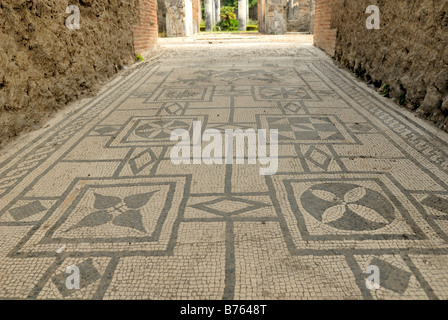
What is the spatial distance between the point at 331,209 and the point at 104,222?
40.9 inches

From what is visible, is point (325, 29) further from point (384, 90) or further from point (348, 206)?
point (348, 206)

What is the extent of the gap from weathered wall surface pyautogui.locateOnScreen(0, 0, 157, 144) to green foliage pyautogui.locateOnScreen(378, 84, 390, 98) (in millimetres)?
2861

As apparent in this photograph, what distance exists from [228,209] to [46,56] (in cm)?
210

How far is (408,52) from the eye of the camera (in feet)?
9.39

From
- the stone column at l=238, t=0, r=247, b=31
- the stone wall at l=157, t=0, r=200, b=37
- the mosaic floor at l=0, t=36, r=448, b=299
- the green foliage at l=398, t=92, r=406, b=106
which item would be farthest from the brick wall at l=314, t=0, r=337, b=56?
the stone column at l=238, t=0, r=247, b=31

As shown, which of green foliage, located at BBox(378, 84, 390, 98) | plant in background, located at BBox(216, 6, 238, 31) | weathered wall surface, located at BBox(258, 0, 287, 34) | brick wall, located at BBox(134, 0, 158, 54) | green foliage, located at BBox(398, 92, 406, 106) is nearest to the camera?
green foliage, located at BBox(398, 92, 406, 106)

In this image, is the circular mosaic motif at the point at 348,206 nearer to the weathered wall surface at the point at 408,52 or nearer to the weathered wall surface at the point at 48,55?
the weathered wall surface at the point at 408,52

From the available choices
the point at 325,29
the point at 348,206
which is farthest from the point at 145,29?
the point at 348,206

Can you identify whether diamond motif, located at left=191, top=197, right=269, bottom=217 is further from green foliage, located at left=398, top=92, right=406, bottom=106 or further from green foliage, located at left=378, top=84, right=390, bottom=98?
green foliage, located at left=378, top=84, right=390, bottom=98

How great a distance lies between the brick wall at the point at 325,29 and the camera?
4871mm

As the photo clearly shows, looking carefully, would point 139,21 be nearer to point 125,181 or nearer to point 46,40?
point 46,40

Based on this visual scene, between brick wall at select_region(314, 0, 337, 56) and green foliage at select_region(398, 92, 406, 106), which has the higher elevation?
brick wall at select_region(314, 0, 337, 56)

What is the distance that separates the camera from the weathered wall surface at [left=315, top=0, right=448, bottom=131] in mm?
2447

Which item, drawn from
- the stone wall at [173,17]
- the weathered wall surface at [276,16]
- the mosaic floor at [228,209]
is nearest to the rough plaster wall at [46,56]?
the mosaic floor at [228,209]
